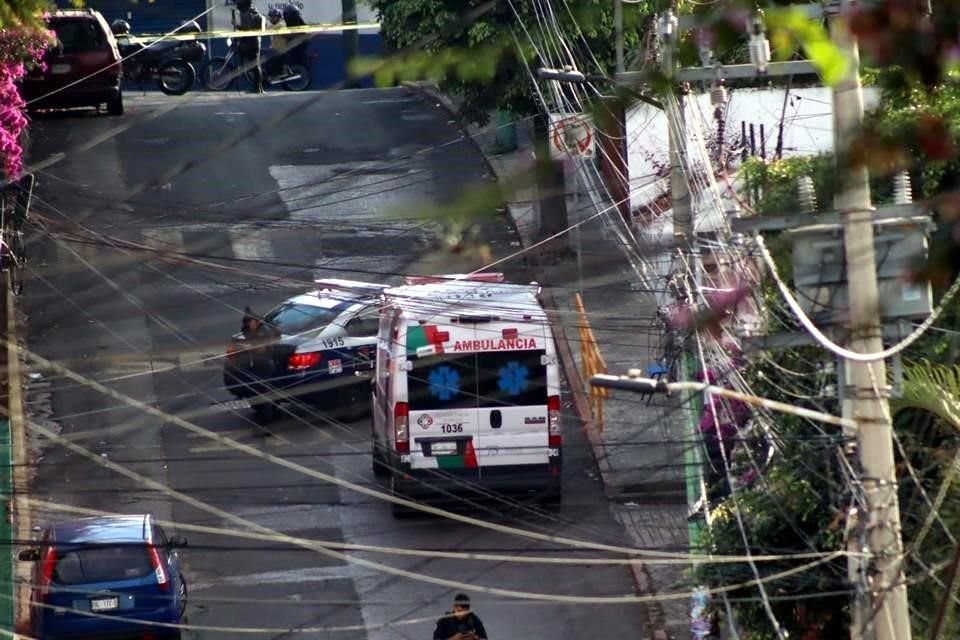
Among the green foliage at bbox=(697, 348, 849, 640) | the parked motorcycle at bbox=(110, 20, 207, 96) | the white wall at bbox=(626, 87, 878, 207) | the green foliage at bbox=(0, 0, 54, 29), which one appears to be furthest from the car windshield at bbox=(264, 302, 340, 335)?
the parked motorcycle at bbox=(110, 20, 207, 96)

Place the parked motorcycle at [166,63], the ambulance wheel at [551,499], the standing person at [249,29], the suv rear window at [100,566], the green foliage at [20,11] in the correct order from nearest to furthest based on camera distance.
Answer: the green foliage at [20,11], the suv rear window at [100,566], the ambulance wheel at [551,499], the standing person at [249,29], the parked motorcycle at [166,63]

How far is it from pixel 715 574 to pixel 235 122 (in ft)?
66.9

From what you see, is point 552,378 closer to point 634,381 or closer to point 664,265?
point 664,265

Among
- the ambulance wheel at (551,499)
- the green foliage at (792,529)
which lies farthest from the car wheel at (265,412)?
the green foliage at (792,529)

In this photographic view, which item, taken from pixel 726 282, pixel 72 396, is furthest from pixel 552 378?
pixel 72 396

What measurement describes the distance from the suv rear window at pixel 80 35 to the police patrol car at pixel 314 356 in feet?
32.9

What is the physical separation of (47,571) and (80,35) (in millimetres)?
15482

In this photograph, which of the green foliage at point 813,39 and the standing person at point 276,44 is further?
the standing person at point 276,44

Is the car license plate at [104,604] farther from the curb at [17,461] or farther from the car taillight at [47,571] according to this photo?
the curb at [17,461]

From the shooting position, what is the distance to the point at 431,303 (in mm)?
15930

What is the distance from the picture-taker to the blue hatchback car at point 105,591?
45.5 ft

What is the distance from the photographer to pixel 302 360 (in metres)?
18.9

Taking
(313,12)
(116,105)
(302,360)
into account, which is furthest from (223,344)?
(313,12)

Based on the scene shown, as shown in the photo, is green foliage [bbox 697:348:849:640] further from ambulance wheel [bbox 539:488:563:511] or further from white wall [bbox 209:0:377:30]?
white wall [bbox 209:0:377:30]
